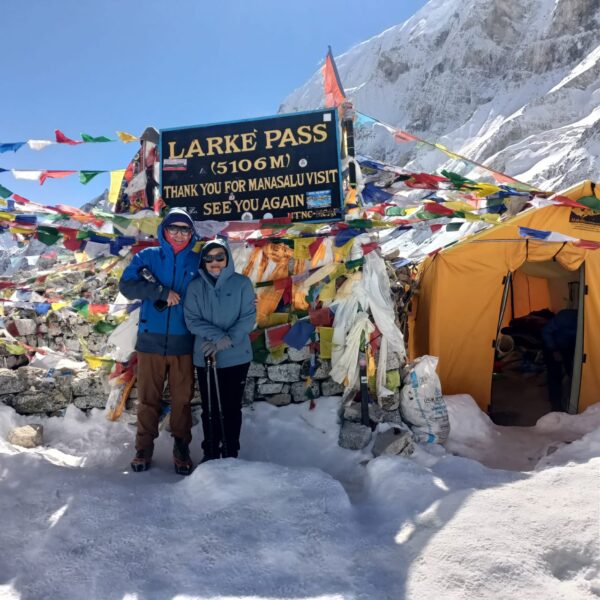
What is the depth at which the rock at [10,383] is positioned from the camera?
15.8 feet

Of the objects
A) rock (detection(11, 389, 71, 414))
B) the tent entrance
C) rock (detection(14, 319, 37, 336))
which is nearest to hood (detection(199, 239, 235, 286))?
rock (detection(11, 389, 71, 414))

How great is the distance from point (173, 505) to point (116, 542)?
1.41ft

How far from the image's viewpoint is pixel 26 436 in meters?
4.27

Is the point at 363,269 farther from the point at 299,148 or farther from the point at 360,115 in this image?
the point at 360,115

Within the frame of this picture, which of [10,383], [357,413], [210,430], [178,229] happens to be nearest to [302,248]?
[178,229]

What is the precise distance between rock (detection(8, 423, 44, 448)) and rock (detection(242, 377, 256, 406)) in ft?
6.25

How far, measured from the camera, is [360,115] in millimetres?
5293

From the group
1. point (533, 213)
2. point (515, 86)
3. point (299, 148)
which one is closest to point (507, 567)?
point (299, 148)

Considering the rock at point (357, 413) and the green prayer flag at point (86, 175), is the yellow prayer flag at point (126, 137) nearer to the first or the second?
the green prayer flag at point (86, 175)

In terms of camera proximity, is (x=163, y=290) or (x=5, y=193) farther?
(x=5, y=193)

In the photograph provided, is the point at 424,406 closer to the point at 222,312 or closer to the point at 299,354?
the point at 299,354

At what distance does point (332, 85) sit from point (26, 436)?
14.9 feet

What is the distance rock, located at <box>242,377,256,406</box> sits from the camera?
16.0ft

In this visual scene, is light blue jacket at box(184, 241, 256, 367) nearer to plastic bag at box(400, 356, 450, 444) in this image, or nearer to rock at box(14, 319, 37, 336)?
plastic bag at box(400, 356, 450, 444)
